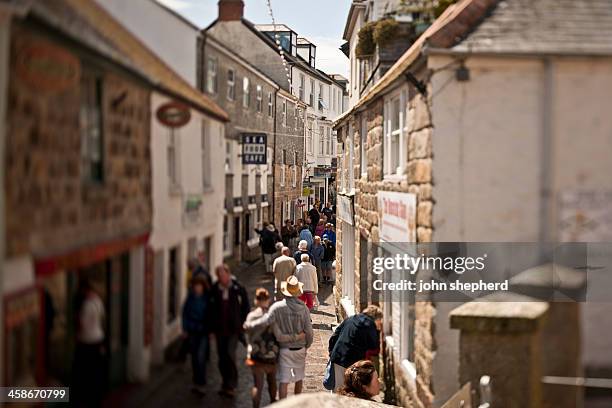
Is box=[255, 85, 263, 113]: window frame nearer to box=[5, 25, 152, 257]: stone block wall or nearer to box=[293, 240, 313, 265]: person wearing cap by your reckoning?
box=[5, 25, 152, 257]: stone block wall

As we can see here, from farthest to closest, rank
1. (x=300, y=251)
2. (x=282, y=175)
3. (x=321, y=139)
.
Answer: (x=321, y=139)
(x=300, y=251)
(x=282, y=175)

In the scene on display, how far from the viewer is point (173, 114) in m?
2.12

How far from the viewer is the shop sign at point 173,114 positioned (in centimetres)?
209

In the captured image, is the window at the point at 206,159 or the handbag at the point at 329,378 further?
the handbag at the point at 329,378

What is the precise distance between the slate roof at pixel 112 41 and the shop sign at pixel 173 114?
0.03m

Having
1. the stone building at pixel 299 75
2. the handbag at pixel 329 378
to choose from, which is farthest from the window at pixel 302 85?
the handbag at pixel 329 378

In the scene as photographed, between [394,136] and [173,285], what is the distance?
3371 mm

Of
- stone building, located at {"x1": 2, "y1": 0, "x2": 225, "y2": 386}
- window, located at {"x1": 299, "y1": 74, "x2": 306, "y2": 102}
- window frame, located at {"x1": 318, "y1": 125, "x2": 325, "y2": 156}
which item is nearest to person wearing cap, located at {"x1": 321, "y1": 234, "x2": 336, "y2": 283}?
window frame, located at {"x1": 318, "y1": 125, "x2": 325, "y2": 156}

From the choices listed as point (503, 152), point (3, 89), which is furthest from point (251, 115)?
point (503, 152)

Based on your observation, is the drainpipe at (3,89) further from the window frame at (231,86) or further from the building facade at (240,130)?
the window frame at (231,86)

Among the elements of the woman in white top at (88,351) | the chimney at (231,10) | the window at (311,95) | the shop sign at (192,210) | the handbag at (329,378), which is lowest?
the handbag at (329,378)

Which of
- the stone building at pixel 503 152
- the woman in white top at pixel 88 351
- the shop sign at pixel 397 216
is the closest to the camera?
the woman in white top at pixel 88 351

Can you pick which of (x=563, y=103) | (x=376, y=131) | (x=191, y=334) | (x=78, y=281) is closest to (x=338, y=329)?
(x=376, y=131)

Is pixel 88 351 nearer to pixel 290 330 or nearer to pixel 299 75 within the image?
pixel 290 330
